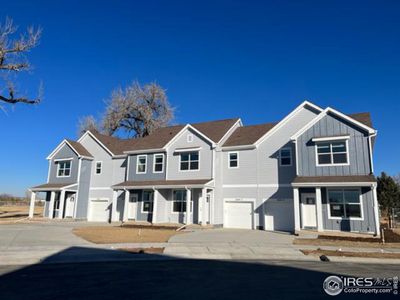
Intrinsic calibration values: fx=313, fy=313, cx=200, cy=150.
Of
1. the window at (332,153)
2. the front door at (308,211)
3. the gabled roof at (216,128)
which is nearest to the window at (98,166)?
the gabled roof at (216,128)

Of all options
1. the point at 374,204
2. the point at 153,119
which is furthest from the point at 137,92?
the point at 374,204

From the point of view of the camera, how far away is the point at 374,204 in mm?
19000

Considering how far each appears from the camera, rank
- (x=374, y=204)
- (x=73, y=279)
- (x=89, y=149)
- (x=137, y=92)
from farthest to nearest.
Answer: (x=137, y=92) → (x=89, y=149) → (x=374, y=204) → (x=73, y=279)

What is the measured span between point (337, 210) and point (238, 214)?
7652mm

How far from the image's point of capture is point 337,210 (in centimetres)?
2041

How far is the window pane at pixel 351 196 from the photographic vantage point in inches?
782

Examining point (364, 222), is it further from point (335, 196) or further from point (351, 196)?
point (335, 196)

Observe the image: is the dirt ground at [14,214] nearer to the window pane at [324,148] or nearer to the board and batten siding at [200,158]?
the board and batten siding at [200,158]

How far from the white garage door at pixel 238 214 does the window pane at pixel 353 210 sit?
7.18 m

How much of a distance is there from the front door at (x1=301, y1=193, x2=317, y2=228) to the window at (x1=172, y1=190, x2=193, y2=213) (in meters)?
9.76

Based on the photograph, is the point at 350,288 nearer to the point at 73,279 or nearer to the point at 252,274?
the point at 252,274

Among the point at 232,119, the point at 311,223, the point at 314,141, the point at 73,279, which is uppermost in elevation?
the point at 232,119

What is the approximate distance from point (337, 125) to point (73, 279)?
19.1 m

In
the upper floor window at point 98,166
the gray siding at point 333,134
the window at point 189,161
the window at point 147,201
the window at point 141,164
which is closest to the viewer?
the gray siding at point 333,134
